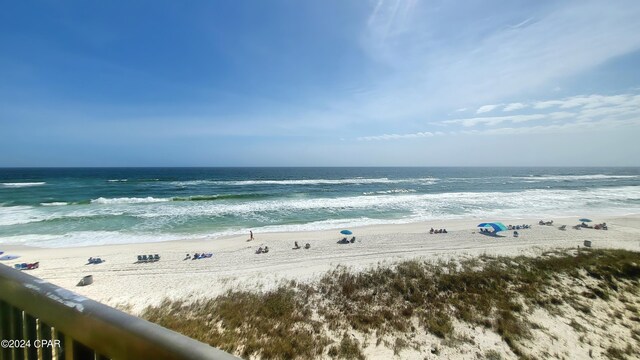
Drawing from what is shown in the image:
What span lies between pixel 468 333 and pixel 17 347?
31.9ft

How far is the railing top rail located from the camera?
2.52 ft

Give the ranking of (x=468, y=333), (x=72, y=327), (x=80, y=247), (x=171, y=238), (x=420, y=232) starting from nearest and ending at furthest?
(x=72, y=327) → (x=468, y=333) → (x=80, y=247) → (x=171, y=238) → (x=420, y=232)

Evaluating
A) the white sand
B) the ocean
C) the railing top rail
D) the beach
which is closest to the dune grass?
the white sand

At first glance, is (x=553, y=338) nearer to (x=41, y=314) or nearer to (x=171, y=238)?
(x=41, y=314)

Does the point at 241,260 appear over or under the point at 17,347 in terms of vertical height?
under

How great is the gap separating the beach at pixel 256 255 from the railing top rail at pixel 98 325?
418 inches

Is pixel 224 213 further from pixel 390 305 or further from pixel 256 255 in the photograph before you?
pixel 390 305

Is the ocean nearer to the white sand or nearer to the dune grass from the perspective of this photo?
the white sand

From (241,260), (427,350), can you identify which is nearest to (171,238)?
(241,260)

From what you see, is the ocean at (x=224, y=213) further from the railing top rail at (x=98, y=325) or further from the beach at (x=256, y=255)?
the railing top rail at (x=98, y=325)

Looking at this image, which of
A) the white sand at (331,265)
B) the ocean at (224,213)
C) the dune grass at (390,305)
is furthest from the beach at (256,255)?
the ocean at (224,213)

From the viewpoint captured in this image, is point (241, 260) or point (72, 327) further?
point (241, 260)

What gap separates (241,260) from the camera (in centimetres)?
1488

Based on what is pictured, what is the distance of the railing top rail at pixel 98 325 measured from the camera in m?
0.77
